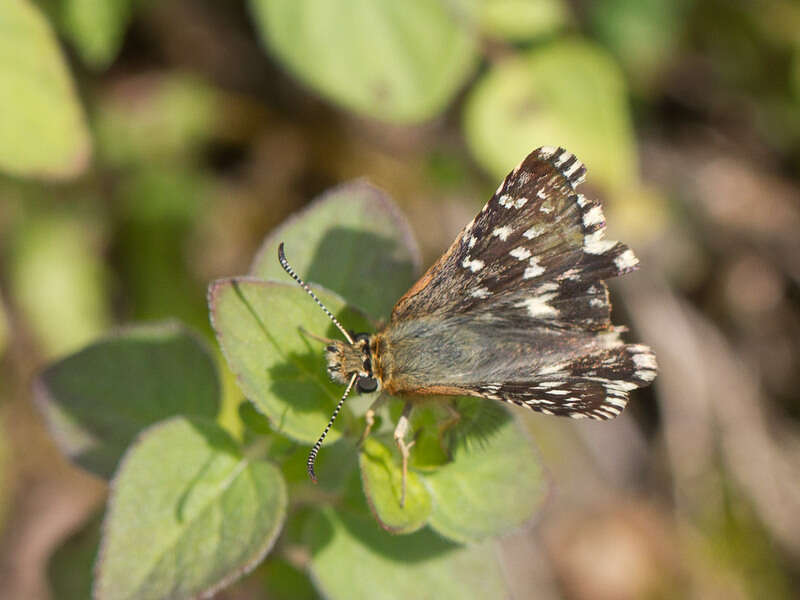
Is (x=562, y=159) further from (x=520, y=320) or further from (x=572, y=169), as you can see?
(x=520, y=320)

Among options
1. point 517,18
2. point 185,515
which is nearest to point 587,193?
point 517,18

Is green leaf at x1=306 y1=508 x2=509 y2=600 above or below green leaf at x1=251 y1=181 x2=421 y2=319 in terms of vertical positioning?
below

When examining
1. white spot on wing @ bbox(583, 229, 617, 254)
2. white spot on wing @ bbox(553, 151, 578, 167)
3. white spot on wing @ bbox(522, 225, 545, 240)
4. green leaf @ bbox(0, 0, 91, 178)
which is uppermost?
green leaf @ bbox(0, 0, 91, 178)

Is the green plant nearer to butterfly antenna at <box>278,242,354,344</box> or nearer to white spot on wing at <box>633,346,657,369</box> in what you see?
butterfly antenna at <box>278,242,354,344</box>

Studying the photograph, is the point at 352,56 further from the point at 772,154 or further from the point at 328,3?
the point at 772,154

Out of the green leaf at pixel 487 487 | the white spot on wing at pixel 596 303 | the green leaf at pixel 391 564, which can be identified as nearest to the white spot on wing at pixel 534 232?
the white spot on wing at pixel 596 303

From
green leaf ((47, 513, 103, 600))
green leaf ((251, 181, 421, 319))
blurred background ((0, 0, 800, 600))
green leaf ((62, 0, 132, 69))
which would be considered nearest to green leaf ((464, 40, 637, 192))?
blurred background ((0, 0, 800, 600))

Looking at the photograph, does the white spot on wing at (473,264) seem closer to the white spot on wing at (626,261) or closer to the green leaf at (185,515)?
the white spot on wing at (626,261)

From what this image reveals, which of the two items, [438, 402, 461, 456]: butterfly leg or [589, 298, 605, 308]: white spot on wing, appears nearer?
[438, 402, 461, 456]: butterfly leg
